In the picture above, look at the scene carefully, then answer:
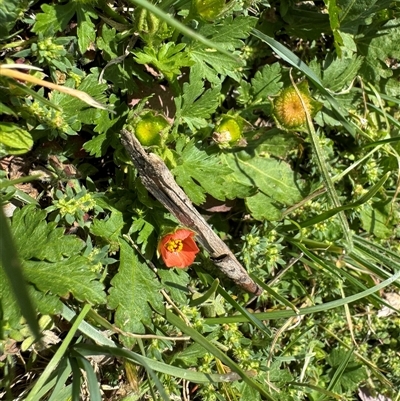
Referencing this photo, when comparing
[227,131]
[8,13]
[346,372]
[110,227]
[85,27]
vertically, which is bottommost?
[346,372]

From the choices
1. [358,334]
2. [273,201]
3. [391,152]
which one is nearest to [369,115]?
[391,152]

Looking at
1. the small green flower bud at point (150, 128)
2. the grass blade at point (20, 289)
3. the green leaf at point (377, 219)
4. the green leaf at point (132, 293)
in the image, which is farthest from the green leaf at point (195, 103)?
the grass blade at point (20, 289)

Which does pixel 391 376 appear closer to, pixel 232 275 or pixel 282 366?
pixel 282 366

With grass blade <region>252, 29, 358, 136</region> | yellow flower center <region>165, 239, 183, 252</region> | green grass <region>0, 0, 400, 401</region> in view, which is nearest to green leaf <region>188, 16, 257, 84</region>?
green grass <region>0, 0, 400, 401</region>

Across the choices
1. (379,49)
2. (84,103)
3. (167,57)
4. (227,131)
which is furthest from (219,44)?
(379,49)

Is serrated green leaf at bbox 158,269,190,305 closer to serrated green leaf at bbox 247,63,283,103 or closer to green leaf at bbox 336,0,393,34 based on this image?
serrated green leaf at bbox 247,63,283,103

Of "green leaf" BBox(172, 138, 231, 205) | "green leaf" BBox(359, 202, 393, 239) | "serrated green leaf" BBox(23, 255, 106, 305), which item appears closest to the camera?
"serrated green leaf" BBox(23, 255, 106, 305)

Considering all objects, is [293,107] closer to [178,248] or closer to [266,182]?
[266,182]
